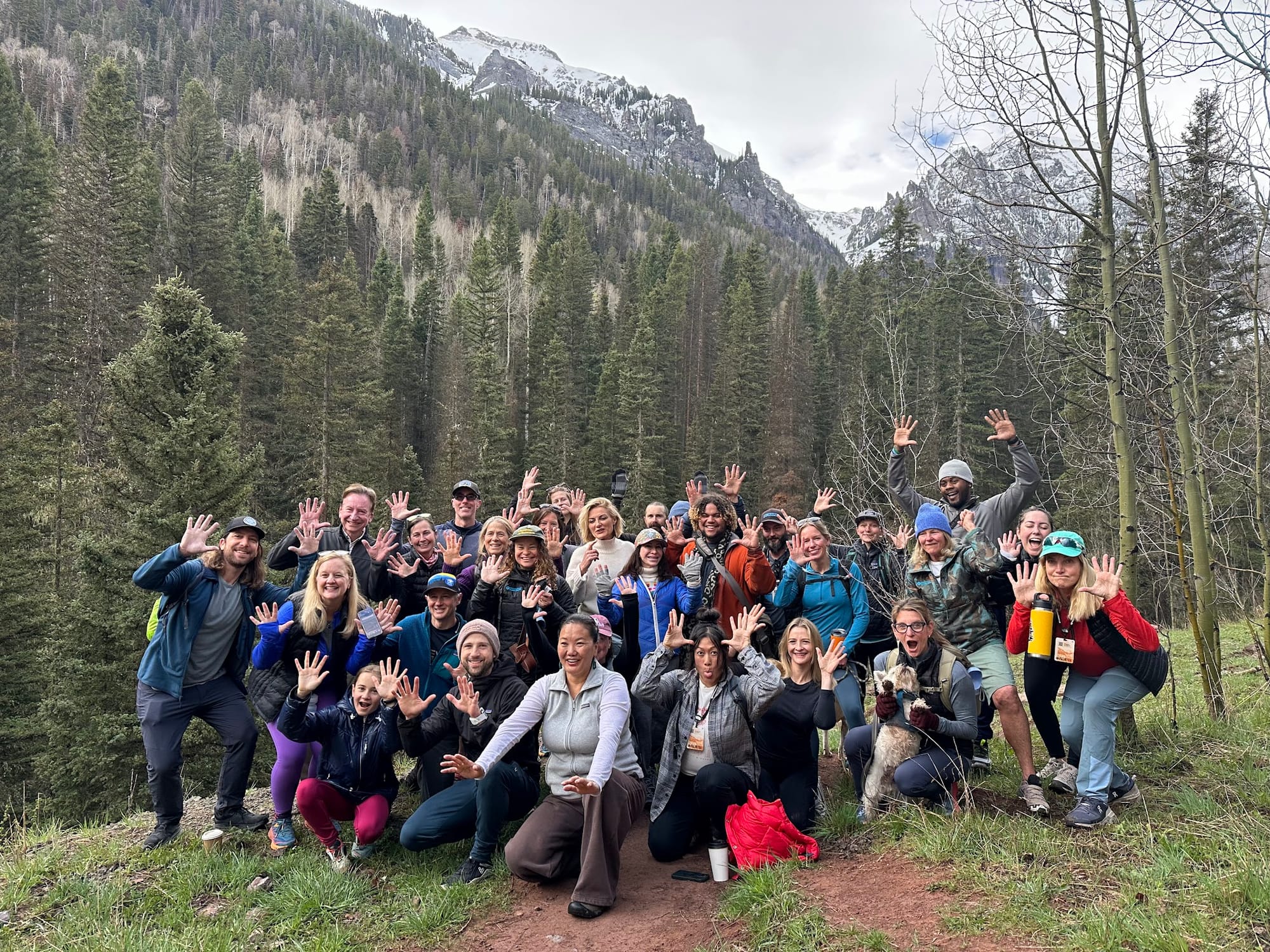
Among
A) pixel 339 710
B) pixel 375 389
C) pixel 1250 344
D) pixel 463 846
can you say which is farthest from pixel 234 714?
pixel 375 389

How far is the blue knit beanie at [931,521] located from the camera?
516cm

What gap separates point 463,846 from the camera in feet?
16.9

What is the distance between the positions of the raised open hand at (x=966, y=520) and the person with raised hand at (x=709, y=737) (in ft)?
6.71

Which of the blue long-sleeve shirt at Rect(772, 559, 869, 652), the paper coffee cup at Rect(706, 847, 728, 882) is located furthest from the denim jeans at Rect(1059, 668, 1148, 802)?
the paper coffee cup at Rect(706, 847, 728, 882)

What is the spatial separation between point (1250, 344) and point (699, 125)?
8170 inches

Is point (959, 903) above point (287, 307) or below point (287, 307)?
below

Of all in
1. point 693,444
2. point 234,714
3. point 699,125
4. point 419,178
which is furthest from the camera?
point 699,125

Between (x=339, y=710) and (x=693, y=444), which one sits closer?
(x=339, y=710)

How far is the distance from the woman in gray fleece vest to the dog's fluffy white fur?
1.57 m

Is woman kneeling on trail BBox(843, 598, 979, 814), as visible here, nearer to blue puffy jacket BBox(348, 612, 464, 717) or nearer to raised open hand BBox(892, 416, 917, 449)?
raised open hand BBox(892, 416, 917, 449)

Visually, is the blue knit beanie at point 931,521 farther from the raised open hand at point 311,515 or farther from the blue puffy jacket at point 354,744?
the raised open hand at point 311,515

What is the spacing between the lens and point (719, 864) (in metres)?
4.45

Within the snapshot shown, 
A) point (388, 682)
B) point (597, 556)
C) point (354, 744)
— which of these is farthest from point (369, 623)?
point (597, 556)

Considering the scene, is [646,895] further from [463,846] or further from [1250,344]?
[1250,344]
